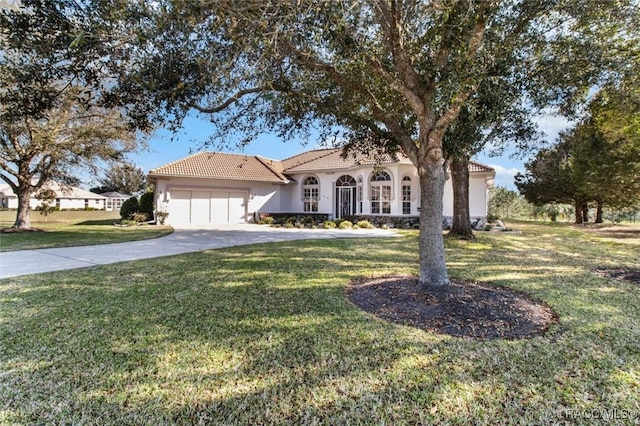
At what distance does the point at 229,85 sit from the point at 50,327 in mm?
4383

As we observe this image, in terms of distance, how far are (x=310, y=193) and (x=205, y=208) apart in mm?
8184

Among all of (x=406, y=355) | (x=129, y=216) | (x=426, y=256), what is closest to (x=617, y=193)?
(x=426, y=256)

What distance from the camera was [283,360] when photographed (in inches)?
146

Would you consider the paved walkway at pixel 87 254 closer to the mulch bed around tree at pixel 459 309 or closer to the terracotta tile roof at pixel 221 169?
the mulch bed around tree at pixel 459 309

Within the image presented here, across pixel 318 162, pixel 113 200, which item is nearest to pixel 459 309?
pixel 318 162

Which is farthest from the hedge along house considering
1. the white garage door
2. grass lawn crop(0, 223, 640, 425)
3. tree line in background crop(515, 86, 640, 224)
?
grass lawn crop(0, 223, 640, 425)

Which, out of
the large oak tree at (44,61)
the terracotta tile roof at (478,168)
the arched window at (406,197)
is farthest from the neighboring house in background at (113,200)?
the large oak tree at (44,61)

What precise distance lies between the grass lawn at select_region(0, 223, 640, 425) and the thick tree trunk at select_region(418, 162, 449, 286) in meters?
1.67

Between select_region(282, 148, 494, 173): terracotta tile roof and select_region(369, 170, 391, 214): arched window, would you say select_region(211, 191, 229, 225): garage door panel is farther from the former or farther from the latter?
select_region(369, 170, 391, 214): arched window

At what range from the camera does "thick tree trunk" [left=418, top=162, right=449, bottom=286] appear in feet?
19.7

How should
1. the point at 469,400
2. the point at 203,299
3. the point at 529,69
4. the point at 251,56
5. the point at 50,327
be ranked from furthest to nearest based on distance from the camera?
the point at 529,69
the point at 203,299
the point at 251,56
the point at 50,327
the point at 469,400

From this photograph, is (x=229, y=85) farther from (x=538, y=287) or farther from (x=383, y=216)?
(x=383, y=216)

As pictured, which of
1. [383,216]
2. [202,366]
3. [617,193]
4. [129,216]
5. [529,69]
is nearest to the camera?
[202,366]

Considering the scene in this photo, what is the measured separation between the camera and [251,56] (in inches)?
212
